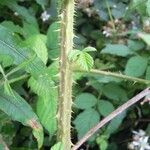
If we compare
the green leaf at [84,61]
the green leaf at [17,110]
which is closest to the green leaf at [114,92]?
the green leaf at [17,110]

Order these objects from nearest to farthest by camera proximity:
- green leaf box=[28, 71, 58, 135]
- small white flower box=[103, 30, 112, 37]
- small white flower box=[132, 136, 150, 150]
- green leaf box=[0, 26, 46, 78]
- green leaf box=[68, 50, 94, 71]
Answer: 1. green leaf box=[68, 50, 94, 71]
2. green leaf box=[0, 26, 46, 78]
3. green leaf box=[28, 71, 58, 135]
4. small white flower box=[132, 136, 150, 150]
5. small white flower box=[103, 30, 112, 37]

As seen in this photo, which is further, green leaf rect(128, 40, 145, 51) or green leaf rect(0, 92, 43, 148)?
green leaf rect(128, 40, 145, 51)

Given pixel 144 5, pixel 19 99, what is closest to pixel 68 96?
pixel 19 99

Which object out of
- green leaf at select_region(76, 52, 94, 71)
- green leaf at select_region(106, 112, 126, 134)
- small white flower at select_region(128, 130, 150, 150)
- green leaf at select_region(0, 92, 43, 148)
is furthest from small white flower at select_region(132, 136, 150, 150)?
green leaf at select_region(76, 52, 94, 71)

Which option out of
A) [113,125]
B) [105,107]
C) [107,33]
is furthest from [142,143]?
[107,33]

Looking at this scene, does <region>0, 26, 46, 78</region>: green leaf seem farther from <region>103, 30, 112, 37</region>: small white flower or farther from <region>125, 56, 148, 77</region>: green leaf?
<region>103, 30, 112, 37</region>: small white flower

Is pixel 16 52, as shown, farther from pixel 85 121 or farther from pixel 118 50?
pixel 118 50

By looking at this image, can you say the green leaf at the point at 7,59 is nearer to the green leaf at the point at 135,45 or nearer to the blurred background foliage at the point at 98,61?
the blurred background foliage at the point at 98,61

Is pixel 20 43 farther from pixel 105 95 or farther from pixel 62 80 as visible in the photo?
pixel 105 95
